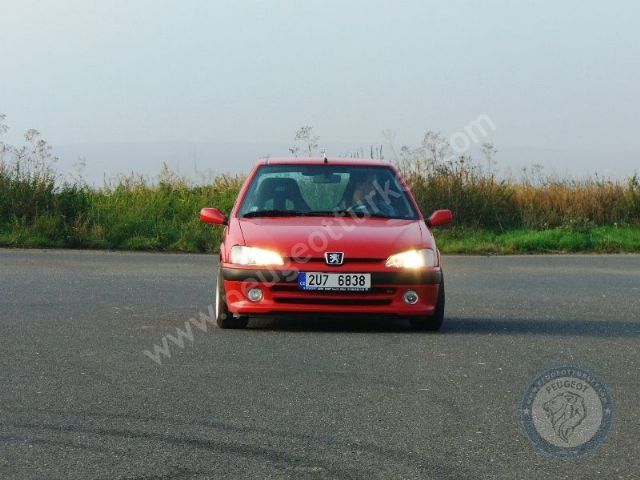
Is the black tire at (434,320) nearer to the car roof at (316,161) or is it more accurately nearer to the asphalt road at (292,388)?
the asphalt road at (292,388)

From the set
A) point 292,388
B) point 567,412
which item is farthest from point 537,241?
point 567,412

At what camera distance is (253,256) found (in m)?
11.6

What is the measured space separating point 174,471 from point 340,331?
5.93 meters

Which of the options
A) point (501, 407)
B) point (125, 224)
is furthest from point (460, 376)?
point (125, 224)

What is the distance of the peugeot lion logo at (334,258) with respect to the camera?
451 inches

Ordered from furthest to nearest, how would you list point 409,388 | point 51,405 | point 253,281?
point 253,281
point 409,388
point 51,405

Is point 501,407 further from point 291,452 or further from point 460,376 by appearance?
point 291,452

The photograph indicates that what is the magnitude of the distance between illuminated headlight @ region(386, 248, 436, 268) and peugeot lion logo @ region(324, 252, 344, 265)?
0.41 m

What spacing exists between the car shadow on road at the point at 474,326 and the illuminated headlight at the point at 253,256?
77 cm

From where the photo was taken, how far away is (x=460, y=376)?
9.18 metres

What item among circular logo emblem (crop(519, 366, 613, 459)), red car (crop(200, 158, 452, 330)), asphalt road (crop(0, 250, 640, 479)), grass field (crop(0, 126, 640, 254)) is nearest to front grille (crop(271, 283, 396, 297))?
red car (crop(200, 158, 452, 330))

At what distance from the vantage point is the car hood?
11.5 m

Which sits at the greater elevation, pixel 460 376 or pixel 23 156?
pixel 23 156

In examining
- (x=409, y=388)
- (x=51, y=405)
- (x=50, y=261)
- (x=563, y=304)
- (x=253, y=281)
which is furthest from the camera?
(x=50, y=261)
